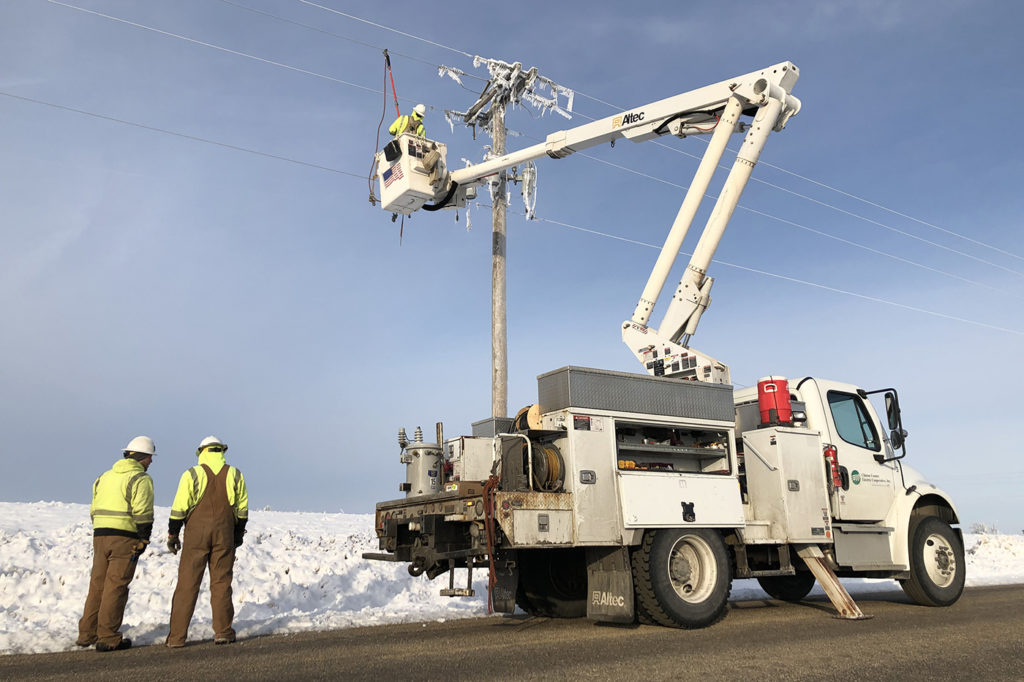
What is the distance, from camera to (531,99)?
1617cm

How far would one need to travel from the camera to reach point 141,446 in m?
7.41

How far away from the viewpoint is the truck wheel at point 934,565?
970 centimetres

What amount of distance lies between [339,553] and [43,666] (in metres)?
6.29

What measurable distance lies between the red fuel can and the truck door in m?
0.92

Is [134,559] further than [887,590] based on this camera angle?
No

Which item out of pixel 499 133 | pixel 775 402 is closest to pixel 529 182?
pixel 499 133

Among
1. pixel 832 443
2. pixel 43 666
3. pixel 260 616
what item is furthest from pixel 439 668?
pixel 832 443

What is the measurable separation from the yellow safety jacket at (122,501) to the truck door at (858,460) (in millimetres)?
7731

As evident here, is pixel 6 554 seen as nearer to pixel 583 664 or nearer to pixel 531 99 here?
pixel 583 664

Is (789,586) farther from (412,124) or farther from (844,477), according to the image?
(412,124)

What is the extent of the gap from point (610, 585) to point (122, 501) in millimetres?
4615

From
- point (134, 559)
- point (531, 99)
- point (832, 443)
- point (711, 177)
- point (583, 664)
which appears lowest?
point (583, 664)

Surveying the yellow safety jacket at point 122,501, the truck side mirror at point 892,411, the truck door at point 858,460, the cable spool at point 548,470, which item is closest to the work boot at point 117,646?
the yellow safety jacket at point 122,501

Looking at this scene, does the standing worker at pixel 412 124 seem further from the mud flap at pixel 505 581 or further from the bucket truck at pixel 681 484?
the mud flap at pixel 505 581
